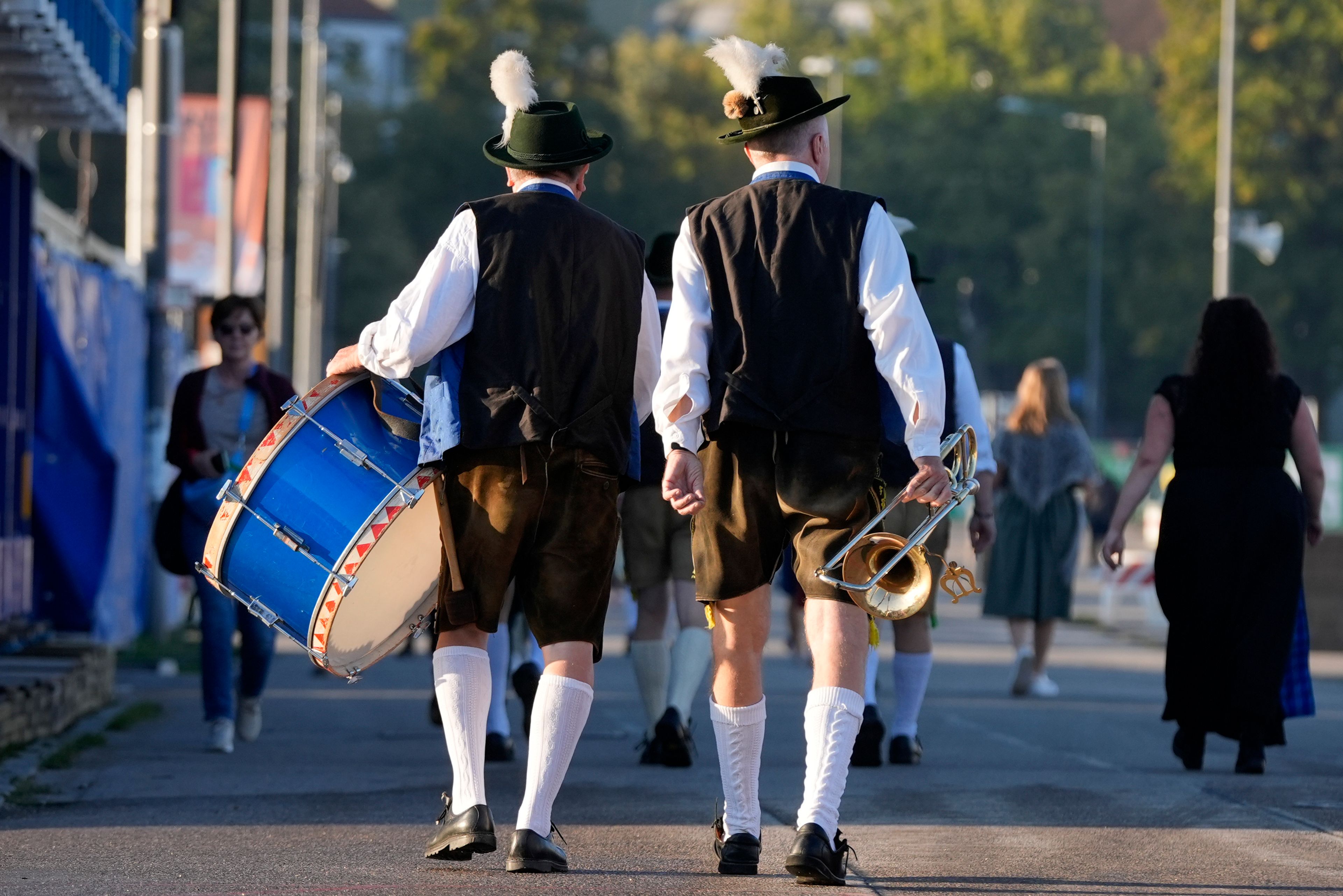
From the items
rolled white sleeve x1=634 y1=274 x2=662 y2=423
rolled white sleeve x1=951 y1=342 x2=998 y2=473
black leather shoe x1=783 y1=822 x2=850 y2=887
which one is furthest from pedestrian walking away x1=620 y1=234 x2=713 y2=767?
black leather shoe x1=783 y1=822 x2=850 y2=887

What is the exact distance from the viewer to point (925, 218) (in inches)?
2908

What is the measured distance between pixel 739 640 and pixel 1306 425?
3.83 metres

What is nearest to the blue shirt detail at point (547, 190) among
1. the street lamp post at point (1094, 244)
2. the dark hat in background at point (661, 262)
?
the dark hat in background at point (661, 262)

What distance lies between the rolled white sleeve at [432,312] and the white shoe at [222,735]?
147 inches

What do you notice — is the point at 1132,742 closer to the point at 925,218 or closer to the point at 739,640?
the point at 739,640

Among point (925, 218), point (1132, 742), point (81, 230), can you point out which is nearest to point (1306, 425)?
point (1132, 742)

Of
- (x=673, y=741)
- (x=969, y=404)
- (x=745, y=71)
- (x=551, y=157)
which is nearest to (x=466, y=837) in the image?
(x=551, y=157)

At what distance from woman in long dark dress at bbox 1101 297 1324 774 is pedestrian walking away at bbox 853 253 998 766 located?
59 centimetres

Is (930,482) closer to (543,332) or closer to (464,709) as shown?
(543,332)

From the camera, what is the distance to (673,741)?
909 cm

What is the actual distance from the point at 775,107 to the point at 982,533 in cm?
287

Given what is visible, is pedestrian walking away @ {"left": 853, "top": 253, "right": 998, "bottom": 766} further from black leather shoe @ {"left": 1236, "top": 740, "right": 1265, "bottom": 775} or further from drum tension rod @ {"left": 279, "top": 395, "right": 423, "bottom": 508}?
drum tension rod @ {"left": 279, "top": 395, "right": 423, "bottom": 508}

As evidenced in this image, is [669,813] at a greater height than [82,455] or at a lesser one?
lesser

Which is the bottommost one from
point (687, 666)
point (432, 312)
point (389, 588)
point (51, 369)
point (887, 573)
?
point (687, 666)
